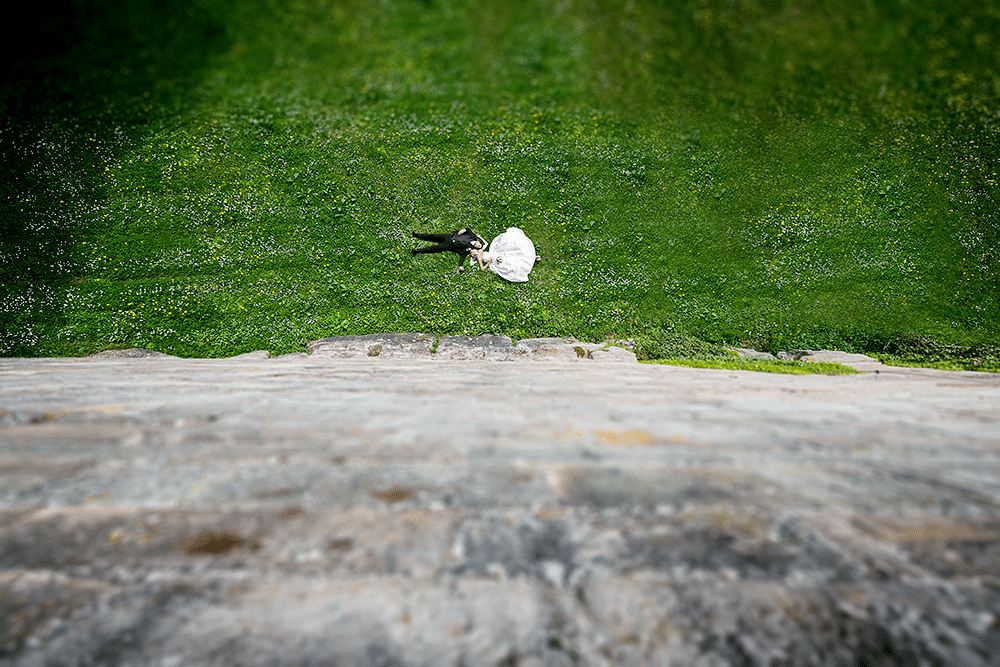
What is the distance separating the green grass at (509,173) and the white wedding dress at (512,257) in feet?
0.81

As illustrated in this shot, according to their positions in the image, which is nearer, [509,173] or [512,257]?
[512,257]

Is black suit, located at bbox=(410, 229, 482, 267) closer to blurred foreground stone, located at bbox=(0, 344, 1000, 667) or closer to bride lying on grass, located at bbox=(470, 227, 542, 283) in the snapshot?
bride lying on grass, located at bbox=(470, 227, 542, 283)

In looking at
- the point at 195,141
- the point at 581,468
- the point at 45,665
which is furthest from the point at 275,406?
the point at 195,141

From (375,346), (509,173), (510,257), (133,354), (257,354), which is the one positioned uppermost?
(509,173)

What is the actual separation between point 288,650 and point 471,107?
34.9 ft

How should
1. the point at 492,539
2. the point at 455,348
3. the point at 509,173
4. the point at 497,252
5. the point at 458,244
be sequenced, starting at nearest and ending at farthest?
the point at 492,539, the point at 455,348, the point at 458,244, the point at 497,252, the point at 509,173

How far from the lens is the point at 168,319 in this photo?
862 cm

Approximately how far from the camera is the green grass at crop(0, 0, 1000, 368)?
8.80 meters

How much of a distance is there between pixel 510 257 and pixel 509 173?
208cm

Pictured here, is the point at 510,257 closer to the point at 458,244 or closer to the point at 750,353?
the point at 458,244

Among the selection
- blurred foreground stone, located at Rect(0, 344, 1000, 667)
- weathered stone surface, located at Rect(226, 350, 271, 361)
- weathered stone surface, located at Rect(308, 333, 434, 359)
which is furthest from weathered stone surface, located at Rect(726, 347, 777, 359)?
weathered stone surface, located at Rect(226, 350, 271, 361)

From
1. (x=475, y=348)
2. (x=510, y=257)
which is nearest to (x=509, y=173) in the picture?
(x=510, y=257)

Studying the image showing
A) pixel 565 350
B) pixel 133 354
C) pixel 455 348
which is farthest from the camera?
pixel 455 348

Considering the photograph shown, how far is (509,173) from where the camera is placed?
9688 millimetres
